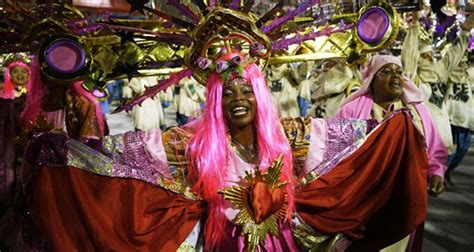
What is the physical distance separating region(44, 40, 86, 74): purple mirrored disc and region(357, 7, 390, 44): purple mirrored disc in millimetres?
1595

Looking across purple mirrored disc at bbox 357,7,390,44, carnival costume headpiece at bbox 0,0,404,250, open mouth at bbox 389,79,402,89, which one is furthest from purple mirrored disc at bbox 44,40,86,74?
open mouth at bbox 389,79,402,89

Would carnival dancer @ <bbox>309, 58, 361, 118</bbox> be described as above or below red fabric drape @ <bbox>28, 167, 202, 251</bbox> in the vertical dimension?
above

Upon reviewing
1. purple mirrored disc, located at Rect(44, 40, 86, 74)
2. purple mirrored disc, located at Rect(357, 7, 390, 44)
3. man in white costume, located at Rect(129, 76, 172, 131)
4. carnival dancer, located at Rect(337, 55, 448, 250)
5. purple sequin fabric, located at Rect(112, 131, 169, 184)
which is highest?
purple mirrored disc, located at Rect(357, 7, 390, 44)

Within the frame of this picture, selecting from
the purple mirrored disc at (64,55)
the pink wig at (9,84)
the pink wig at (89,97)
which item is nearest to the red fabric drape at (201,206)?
the purple mirrored disc at (64,55)

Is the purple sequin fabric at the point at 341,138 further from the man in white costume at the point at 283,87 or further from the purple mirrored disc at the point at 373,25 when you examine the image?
the man in white costume at the point at 283,87

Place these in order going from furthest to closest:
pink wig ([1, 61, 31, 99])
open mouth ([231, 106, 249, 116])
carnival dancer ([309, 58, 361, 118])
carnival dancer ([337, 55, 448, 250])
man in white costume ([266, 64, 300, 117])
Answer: man in white costume ([266, 64, 300, 117])
pink wig ([1, 61, 31, 99])
carnival dancer ([309, 58, 361, 118])
carnival dancer ([337, 55, 448, 250])
open mouth ([231, 106, 249, 116])

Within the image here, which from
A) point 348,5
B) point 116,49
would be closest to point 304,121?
point 348,5

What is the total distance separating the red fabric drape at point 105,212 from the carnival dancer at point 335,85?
336cm

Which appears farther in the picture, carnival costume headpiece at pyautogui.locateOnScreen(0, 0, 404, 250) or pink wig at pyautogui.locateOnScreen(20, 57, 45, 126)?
pink wig at pyautogui.locateOnScreen(20, 57, 45, 126)

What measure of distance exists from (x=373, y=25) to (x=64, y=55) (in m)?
1.75

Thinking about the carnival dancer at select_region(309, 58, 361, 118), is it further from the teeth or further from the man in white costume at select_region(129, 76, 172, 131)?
the man in white costume at select_region(129, 76, 172, 131)

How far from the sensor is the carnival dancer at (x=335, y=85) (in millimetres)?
5680

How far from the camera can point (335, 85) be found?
18.9ft

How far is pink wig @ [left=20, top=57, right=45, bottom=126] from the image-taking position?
353cm
